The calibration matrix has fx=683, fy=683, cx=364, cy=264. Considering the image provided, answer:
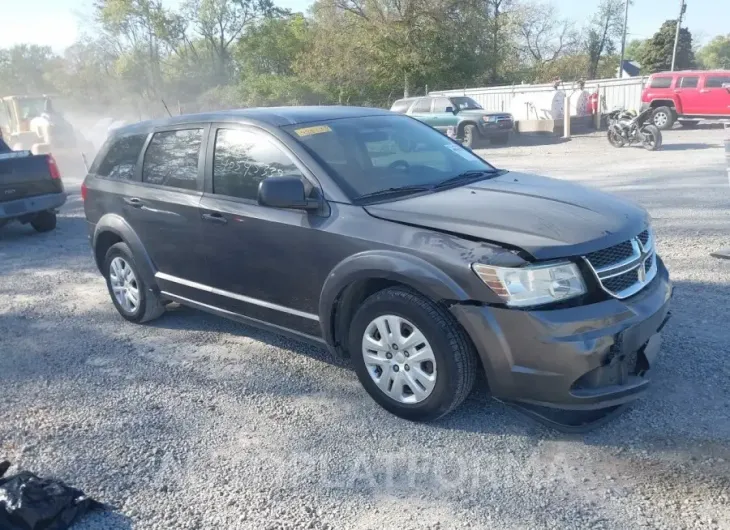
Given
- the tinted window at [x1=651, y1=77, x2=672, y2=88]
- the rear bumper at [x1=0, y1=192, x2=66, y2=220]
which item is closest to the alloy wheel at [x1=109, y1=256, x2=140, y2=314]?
the rear bumper at [x1=0, y1=192, x2=66, y2=220]

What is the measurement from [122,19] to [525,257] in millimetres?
53745

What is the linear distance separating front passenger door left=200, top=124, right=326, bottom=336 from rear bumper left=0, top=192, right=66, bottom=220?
244 inches

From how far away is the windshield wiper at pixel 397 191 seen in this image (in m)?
4.13

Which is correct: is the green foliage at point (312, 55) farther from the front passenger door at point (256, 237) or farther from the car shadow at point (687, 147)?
the front passenger door at point (256, 237)

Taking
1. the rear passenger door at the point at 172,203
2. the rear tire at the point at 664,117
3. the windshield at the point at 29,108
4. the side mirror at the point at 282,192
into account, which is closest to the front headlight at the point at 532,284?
the side mirror at the point at 282,192

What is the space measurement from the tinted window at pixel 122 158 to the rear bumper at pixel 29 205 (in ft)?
14.5

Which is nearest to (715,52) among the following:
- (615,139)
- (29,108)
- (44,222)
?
(615,139)

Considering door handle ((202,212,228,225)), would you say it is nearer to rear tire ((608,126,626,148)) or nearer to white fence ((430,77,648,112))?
rear tire ((608,126,626,148))

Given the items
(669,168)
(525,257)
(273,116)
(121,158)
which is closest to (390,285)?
(525,257)

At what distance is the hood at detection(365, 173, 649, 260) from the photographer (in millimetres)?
3451

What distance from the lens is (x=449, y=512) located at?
10.1 ft

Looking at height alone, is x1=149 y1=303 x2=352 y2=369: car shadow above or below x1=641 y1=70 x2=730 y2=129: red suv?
below

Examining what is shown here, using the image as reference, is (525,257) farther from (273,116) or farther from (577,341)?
(273,116)

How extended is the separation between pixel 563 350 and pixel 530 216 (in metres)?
0.78
